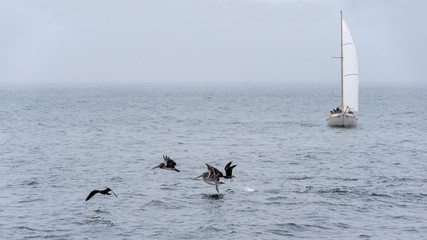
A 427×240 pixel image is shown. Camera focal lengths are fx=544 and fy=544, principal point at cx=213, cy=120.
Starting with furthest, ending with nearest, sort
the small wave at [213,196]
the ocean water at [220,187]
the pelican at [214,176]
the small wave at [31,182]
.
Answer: the small wave at [31,182]
the small wave at [213,196]
the pelican at [214,176]
the ocean water at [220,187]

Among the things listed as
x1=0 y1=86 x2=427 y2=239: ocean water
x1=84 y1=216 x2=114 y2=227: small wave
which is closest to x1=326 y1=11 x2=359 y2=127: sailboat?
x1=0 y1=86 x2=427 y2=239: ocean water

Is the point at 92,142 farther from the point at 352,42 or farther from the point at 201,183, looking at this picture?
the point at 352,42

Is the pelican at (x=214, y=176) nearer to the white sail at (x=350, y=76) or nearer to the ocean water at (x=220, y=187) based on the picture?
the ocean water at (x=220, y=187)

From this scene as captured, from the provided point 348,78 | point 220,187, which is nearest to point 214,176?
point 220,187

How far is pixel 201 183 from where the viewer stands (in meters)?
39.5

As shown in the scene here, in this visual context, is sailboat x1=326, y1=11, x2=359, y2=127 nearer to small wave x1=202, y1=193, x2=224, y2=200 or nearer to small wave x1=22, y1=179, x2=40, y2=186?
small wave x1=202, y1=193, x2=224, y2=200

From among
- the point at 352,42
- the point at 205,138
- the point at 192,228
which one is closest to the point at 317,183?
the point at 192,228

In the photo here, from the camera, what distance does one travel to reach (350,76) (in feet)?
261

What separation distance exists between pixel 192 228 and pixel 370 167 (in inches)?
928

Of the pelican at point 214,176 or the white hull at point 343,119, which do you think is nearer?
the pelican at point 214,176

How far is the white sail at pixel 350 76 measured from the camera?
260 ft

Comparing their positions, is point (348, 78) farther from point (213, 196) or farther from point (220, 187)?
point (213, 196)

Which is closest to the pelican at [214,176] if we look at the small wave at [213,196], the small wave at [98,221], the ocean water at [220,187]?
the ocean water at [220,187]

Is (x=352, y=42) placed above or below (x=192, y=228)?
above
